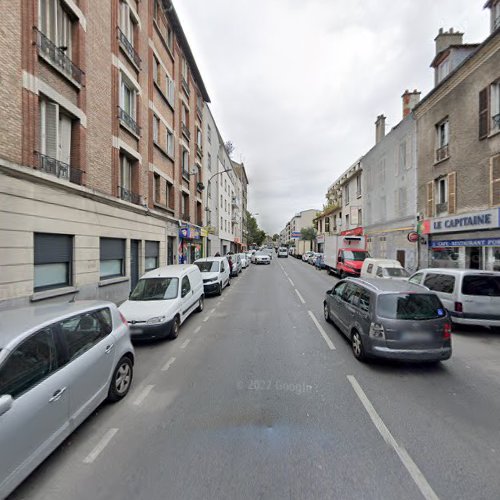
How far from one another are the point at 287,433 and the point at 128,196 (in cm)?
1146

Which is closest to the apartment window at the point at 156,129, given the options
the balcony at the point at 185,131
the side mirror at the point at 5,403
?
the balcony at the point at 185,131

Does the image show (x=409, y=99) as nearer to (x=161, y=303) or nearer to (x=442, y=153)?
(x=442, y=153)

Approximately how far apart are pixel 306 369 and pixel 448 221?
12.9m

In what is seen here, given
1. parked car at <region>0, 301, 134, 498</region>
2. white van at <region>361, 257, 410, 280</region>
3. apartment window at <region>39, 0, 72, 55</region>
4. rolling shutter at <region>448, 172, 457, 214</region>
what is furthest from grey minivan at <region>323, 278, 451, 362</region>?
apartment window at <region>39, 0, 72, 55</region>

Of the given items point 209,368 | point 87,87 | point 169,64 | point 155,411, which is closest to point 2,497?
point 155,411

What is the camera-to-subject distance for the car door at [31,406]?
85.1 inches

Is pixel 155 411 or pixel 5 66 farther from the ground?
pixel 5 66

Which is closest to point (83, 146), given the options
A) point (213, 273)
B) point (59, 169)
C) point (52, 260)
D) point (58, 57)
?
point (59, 169)

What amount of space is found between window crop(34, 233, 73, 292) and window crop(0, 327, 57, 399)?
5.43 meters

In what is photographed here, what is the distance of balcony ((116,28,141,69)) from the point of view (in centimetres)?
1096

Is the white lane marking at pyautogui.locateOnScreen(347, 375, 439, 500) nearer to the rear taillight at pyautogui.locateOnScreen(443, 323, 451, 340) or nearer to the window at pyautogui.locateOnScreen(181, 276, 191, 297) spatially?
the rear taillight at pyautogui.locateOnScreen(443, 323, 451, 340)

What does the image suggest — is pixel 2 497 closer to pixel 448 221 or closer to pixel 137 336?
pixel 137 336

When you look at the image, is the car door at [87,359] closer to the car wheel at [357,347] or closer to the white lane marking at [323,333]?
the car wheel at [357,347]

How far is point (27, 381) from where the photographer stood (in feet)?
8.07
